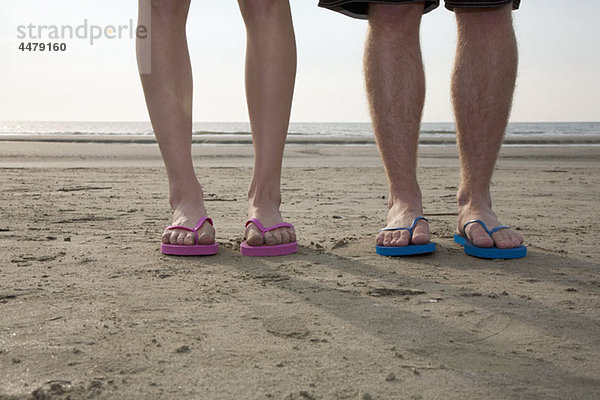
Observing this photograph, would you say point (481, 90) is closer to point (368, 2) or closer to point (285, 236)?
point (368, 2)

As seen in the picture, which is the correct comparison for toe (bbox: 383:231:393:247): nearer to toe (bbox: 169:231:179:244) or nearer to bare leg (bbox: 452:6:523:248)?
bare leg (bbox: 452:6:523:248)

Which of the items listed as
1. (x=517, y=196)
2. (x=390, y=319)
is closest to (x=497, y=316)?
(x=390, y=319)

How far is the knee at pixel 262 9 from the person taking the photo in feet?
7.48

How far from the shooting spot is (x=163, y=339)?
1306mm

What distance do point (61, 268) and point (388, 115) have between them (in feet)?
4.22

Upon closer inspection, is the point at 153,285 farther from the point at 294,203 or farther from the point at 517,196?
the point at 517,196

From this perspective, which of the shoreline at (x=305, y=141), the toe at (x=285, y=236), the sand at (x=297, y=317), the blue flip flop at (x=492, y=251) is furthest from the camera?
the shoreline at (x=305, y=141)

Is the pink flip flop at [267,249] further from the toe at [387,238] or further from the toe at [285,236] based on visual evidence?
the toe at [387,238]

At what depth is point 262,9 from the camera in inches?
90.0

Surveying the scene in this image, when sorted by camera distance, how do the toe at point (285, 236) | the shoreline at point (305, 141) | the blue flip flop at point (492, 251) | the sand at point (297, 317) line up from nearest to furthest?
the sand at point (297, 317)
the blue flip flop at point (492, 251)
the toe at point (285, 236)
the shoreline at point (305, 141)

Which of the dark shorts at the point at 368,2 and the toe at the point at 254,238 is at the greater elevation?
the dark shorts at the point at 368,2

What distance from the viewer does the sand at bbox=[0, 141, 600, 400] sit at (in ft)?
3.62

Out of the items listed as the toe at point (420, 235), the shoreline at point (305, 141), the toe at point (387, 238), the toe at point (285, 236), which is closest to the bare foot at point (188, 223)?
the toe at point (285, 236)

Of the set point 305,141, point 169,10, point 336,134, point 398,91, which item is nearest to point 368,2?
point 398,91
